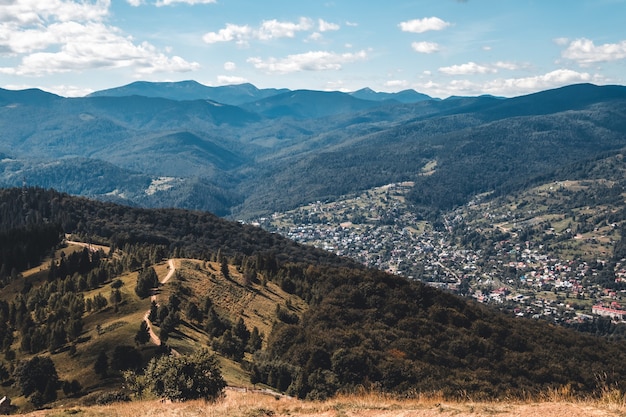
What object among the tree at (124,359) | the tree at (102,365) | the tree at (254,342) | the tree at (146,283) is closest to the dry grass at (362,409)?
the tree at (124,359)

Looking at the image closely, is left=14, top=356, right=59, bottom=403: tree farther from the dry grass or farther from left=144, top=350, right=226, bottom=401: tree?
the dry grass

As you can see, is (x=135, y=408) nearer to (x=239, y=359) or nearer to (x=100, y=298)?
(x=239, y=359)

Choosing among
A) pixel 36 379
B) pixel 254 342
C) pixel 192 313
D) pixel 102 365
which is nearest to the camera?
pixel 36 379

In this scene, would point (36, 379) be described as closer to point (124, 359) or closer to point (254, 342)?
point (124, 359)

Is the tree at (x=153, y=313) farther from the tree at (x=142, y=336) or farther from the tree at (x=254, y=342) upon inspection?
the tree at (x=254, y=342)

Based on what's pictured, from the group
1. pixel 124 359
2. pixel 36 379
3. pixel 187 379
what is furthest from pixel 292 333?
pixel 187 379

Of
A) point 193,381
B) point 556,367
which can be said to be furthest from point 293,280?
point 193,381

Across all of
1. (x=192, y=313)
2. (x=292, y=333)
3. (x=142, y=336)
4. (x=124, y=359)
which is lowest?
(x=292, y=333)
